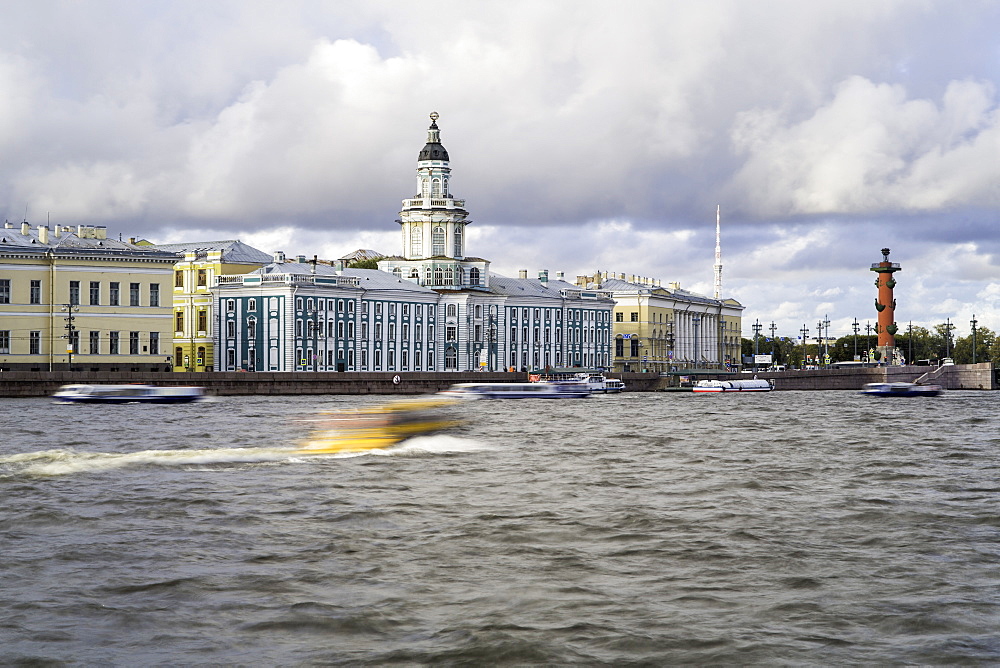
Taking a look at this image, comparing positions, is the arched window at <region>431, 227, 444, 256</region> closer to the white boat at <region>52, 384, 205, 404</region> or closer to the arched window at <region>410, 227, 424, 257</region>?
the arched window at <region>410, 227, 424, 257</region>

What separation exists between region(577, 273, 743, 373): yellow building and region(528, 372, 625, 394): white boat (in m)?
22.1

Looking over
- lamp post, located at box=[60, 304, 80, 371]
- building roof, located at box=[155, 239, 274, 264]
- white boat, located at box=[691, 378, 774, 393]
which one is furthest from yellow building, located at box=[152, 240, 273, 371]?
white boat, located at box=[691, 378, 774, 393]

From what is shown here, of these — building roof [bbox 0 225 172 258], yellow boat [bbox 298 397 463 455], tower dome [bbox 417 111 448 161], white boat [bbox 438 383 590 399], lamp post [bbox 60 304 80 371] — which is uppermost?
tower dome [bbox 417 111 448 161]

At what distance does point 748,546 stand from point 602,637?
15.9ft

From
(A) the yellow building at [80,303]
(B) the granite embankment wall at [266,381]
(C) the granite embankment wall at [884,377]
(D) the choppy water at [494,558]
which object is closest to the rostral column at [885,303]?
(C) the granite embankment wall at [884,377]

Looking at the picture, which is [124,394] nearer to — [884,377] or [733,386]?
[733,386]

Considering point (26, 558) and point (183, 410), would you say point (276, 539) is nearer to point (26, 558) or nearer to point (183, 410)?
point (26, 558)

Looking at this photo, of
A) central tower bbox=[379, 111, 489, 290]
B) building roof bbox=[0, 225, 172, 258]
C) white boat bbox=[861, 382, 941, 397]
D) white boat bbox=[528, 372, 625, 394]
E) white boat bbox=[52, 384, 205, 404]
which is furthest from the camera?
central tower bbox=[379, 111, 489, 290]

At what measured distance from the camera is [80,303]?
6862 cm

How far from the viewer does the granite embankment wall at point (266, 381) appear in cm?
5766

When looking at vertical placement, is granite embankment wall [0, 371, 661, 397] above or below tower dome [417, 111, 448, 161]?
below

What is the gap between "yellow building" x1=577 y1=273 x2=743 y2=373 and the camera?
118250mm

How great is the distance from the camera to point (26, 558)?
1415 centimetres

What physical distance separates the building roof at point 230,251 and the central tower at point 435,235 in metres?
11.7
